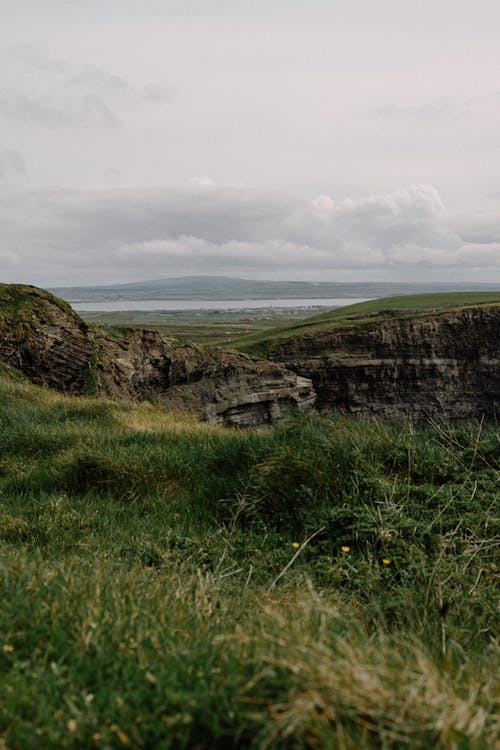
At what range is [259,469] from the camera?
21.7 feet

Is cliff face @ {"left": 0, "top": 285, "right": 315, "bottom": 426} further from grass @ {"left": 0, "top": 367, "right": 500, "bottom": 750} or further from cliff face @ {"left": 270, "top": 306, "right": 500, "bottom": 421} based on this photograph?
cliff face @ {"left": 270, "top": 306, "right": 500, "bottom": 421}

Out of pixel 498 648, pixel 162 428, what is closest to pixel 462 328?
pixel 162 428

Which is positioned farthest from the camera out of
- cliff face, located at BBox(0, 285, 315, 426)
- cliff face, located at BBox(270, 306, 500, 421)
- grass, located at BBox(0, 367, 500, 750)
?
cliff face, located at BBox(270, 306, 500, 421)

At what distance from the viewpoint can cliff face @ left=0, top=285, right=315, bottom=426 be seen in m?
16.1

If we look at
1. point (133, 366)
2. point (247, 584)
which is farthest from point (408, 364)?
point (247, 584)

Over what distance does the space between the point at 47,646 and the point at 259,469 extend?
4.11 meters

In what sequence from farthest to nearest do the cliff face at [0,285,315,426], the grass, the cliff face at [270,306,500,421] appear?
the cliff face at [270,306,500,421] < the cliff face at [0,285,315,426] < the grass

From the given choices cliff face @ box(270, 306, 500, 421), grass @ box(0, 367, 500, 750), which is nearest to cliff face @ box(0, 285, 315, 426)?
grass @ box(0, 367, 500, 750)

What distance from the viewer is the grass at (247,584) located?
209 centimetres

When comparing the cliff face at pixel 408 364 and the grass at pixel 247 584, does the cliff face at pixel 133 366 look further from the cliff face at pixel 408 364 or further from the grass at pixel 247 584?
the cliff face at pixel 408 364

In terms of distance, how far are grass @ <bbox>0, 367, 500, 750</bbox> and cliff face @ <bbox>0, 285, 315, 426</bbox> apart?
212 inches

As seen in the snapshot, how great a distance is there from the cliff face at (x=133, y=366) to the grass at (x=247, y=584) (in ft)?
17.7

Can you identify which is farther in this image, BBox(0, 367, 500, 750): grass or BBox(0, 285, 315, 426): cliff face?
BBox(0, 285, 315, 426): cliff face

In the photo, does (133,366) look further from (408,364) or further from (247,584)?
(408,364)
